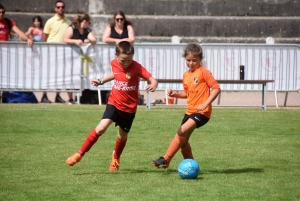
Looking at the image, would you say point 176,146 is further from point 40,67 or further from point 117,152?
point 40,67

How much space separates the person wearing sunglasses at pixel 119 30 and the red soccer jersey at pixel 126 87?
22.1 feet

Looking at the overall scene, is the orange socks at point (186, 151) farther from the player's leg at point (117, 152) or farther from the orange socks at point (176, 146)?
the player's leg at point (117, 152)

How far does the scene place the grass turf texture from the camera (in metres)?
7.11

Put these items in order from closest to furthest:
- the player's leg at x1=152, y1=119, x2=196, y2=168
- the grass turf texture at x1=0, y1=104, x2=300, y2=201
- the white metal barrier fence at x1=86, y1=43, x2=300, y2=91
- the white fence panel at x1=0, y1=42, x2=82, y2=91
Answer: the grass turf texture at x1=0, y1=104, x2=300, y2=201, the player's leg at x1=152, y1=119, x2=196, y2=168, the white fence panel at x1=0, y1=42, x2=82, y2=91, the white metal barrier fence at x1=86, y1=43, x2=300, y2=91

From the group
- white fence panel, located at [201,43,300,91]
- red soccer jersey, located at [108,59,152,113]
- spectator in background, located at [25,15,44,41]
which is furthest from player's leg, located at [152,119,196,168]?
spectator in background, located at [25,15,44,41]

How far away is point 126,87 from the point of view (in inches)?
333

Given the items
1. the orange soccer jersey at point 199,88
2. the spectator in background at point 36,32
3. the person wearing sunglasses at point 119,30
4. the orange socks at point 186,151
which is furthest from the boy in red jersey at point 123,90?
the spectator in background at point 36,32

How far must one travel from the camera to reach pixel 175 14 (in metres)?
21.0

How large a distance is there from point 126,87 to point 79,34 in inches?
308

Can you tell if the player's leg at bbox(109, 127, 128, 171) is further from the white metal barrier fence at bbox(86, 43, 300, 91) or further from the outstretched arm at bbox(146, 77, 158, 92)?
the white metal barrier fence at bbox(86, 43, 300, 91)

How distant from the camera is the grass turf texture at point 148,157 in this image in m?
7.11

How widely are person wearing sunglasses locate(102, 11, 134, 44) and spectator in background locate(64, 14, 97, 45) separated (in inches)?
17.9

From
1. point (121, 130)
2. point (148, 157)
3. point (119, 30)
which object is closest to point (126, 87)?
point (121, 130)

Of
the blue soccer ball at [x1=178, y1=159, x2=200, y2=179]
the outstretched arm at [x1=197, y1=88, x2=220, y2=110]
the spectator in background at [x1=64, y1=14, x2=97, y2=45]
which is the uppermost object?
the spectator in background at [x1=64, y1=14, x2=97, y2=45]
